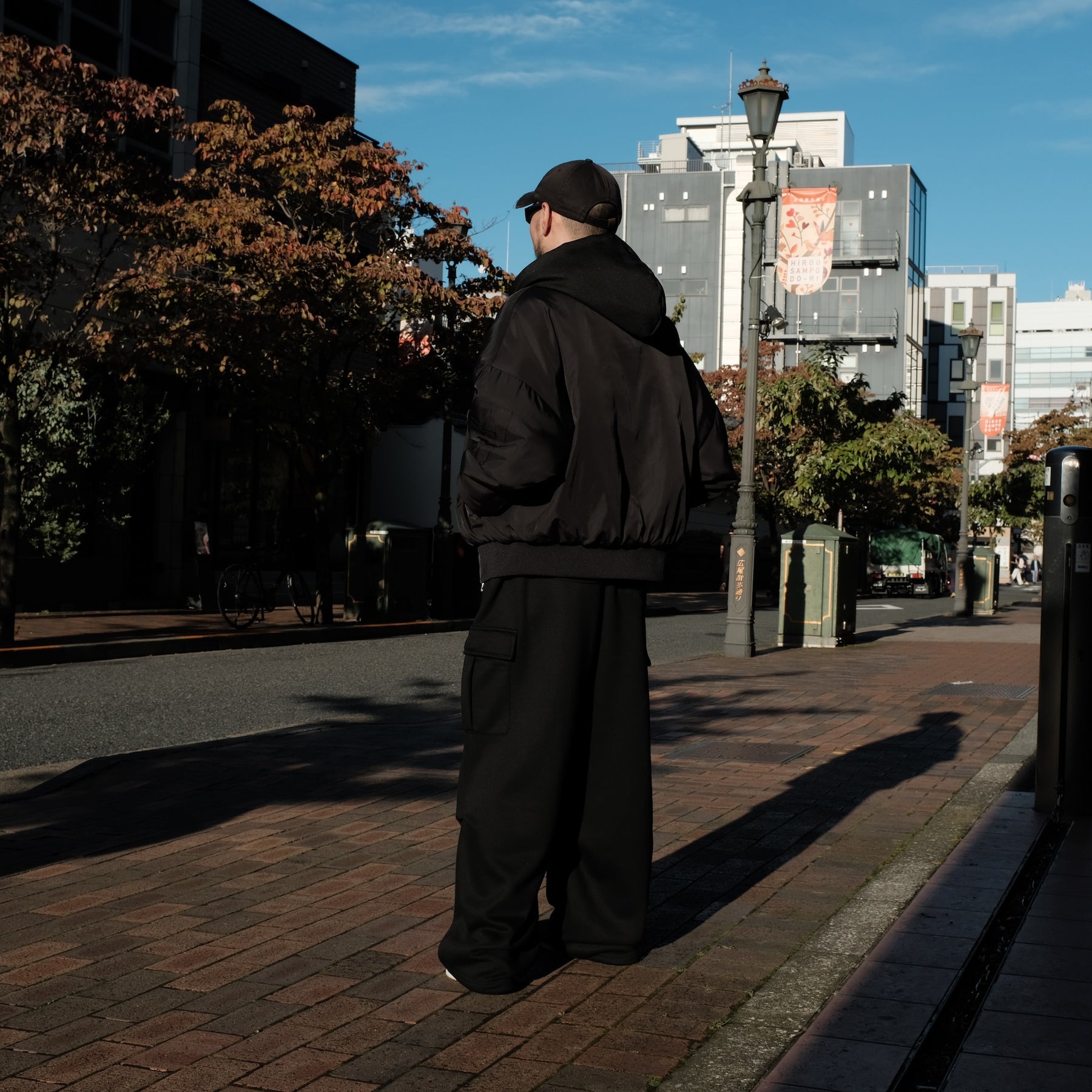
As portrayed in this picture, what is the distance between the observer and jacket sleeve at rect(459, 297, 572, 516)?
3367 millimetres

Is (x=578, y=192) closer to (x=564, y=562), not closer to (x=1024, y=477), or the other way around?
(x=564, y=562)

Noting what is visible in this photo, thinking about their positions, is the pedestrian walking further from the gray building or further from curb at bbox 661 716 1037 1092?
curb at bbox 661 716 1037 1092

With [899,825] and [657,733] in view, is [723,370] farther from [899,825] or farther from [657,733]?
[899,825]

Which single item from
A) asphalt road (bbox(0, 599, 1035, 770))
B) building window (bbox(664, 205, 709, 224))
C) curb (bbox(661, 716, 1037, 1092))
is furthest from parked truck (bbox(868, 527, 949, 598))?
curb (bbox(661, 716, 1037, 1092))

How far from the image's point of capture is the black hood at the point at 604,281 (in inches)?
141

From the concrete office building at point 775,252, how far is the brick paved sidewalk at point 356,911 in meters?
65.9

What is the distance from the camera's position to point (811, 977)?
3615 mm

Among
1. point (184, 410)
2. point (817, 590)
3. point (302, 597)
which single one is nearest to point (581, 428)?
point (817, 590)

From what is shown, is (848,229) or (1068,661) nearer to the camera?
(1068,661)

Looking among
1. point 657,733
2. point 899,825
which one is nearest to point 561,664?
point 899,825

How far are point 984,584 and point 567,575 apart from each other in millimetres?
29691

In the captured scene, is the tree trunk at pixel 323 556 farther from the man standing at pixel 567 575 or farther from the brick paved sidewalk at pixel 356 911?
the man standing at pixel 567 575

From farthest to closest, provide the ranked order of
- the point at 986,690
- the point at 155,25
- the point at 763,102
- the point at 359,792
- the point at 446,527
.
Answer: the point at 155,25 < the point at 446,527 < the point at 763,102 < the point at 986,690 < the point at 359,792

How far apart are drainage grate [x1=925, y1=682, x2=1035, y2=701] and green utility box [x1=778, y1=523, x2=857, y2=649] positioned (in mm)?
5028
